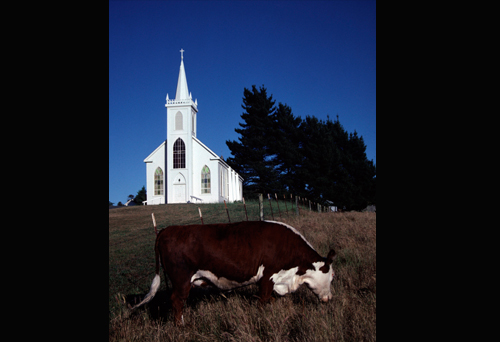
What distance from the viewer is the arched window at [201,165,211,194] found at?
130ft

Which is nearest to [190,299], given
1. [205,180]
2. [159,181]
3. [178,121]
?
[205,180]

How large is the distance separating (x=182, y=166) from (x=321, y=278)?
35325mm

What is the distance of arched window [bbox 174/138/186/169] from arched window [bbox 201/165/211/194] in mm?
2309

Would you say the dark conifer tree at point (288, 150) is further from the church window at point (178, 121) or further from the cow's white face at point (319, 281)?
the cow's white face at point (319, 281)

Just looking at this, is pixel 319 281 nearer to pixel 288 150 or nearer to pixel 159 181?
pixel 159 181

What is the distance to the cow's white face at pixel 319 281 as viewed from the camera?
5199mm

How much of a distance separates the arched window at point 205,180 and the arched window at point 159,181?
469 cm

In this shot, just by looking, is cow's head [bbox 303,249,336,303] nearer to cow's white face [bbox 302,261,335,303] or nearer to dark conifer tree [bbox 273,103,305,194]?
cow's white face [bbox 302,261,335,303]

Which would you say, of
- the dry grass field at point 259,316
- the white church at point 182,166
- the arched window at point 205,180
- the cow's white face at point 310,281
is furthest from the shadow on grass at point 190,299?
the arched window at point 205,180

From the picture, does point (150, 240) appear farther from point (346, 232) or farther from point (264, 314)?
point (264, 314)

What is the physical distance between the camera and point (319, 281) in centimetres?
521
